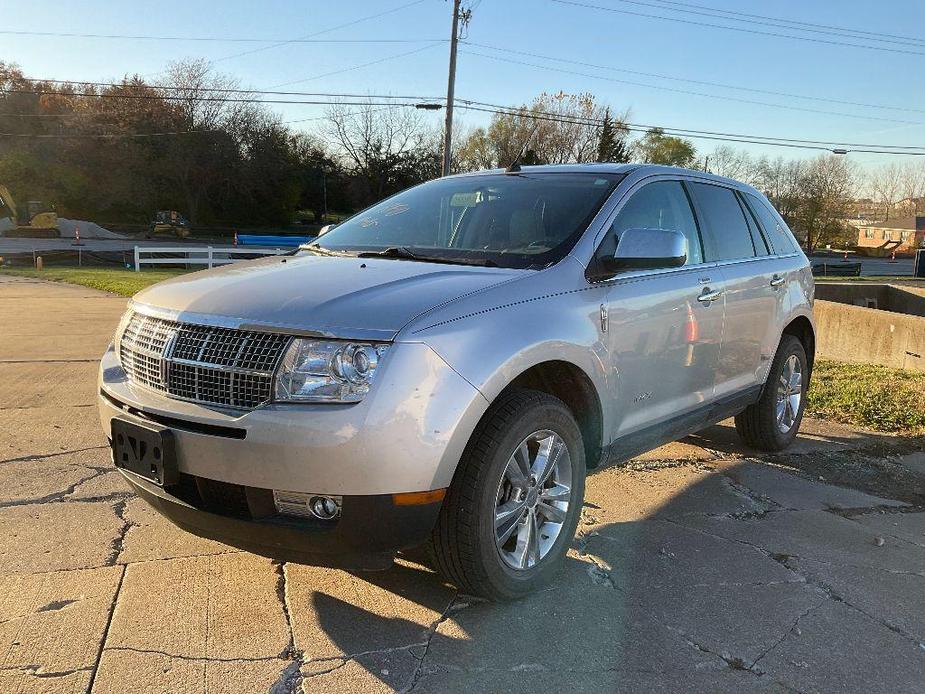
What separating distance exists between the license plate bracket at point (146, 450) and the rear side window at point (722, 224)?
3188mm

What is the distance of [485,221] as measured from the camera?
402 centimetres

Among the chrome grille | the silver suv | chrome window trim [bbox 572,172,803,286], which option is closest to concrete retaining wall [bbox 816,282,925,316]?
chrome window trim [bbox 572,172,803,286]

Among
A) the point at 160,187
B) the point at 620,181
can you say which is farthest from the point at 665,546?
the point at 160,187

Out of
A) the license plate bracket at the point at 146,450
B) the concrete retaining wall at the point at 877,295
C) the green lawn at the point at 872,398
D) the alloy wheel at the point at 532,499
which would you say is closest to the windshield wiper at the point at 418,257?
the alloy wheel at the point at 532,499

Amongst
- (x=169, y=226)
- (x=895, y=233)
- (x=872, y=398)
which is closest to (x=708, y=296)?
(x=872, y=398)

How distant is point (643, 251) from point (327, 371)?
168 cm

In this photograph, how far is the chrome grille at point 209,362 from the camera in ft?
8.79

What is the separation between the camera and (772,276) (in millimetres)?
5113

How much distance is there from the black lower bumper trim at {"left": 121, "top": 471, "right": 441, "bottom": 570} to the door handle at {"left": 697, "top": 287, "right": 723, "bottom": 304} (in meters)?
2.24

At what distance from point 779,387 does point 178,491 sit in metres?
4.20

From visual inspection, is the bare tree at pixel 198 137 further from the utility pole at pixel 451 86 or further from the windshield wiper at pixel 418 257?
the windshield wiper at pixel 418 257

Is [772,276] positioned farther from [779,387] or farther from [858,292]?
[858,292]

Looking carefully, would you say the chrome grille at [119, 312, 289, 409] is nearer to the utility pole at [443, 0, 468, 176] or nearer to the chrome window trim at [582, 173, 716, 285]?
the chrome window trim at [582, 173, 716, 285]

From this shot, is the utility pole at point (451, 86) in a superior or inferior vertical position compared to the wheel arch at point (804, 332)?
superior
